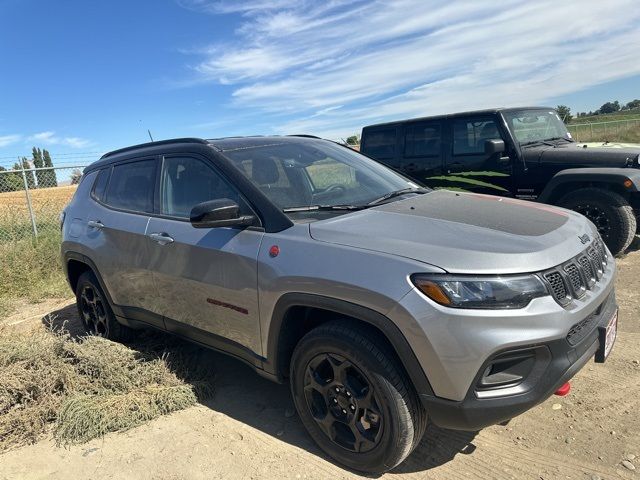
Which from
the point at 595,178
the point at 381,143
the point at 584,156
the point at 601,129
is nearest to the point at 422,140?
the point at 381,143

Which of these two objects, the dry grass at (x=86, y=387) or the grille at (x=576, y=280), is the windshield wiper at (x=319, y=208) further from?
the dry grass at (x=86, y=387)

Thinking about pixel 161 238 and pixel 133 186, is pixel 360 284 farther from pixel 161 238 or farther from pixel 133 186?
pixel 133 186

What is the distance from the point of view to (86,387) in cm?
367

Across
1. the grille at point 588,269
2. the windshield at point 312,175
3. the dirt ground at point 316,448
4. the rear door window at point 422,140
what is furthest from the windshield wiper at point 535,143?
the grille at point 588,269

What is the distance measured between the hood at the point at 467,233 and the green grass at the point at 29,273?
5.46 meters

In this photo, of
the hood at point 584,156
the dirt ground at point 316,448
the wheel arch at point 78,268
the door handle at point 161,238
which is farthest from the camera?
the hood at point 584,156

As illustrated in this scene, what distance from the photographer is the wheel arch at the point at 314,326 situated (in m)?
2.34

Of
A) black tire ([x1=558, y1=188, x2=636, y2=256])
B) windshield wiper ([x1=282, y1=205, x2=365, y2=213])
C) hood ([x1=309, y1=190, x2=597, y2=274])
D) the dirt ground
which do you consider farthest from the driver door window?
windshield wiper ([x1=282, y1=205, x2=365, y2=213])

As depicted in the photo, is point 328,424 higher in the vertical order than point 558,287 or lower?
lower

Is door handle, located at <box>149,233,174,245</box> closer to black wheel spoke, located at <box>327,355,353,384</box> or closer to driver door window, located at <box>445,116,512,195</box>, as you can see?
black wheel spoke, located at <box>327,355,353,384</box>

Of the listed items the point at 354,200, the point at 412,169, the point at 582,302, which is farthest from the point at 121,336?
the point at 412,169

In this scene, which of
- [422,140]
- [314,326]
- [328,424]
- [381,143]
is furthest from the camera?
[381,143]

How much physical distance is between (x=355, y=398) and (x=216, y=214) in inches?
49.5

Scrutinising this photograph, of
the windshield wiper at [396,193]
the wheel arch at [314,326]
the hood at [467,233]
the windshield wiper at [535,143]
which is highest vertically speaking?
the windshield wiper at [535,143]
